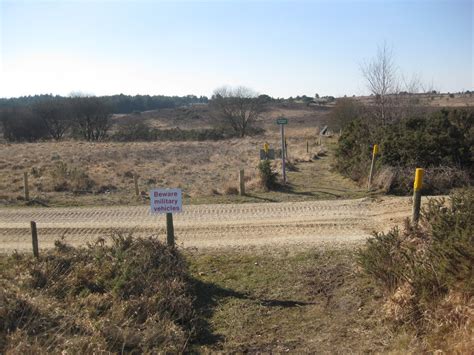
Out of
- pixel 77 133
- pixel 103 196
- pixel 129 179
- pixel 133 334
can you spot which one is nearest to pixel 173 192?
pixel 133 334

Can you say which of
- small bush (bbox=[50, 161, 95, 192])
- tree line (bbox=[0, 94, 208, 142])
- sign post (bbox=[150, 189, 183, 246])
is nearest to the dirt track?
sign post (bbox=[150, 189, 183, 246])

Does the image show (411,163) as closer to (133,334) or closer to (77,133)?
(133,334)

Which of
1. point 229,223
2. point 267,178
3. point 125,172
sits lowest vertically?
point 229,223

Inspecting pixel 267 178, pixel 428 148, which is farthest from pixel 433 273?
pixel 267 178

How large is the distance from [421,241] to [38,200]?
13.0 m

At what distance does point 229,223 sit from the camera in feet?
38.6

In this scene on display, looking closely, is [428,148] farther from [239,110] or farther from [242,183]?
[239,110]

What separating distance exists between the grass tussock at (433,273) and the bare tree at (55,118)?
59503 millimetres

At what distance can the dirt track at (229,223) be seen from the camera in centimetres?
1045

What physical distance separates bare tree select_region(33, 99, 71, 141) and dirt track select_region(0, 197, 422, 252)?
5019 cm

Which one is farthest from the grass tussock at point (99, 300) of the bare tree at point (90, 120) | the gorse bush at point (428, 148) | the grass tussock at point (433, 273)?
the bare tree at point (90, 120)

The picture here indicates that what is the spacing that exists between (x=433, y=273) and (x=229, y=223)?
656cm

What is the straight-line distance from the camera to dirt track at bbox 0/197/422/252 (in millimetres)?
10453

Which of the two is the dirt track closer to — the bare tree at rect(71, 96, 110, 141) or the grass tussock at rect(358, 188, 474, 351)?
the grass tussock at rect(358, 188, 474, 351)
